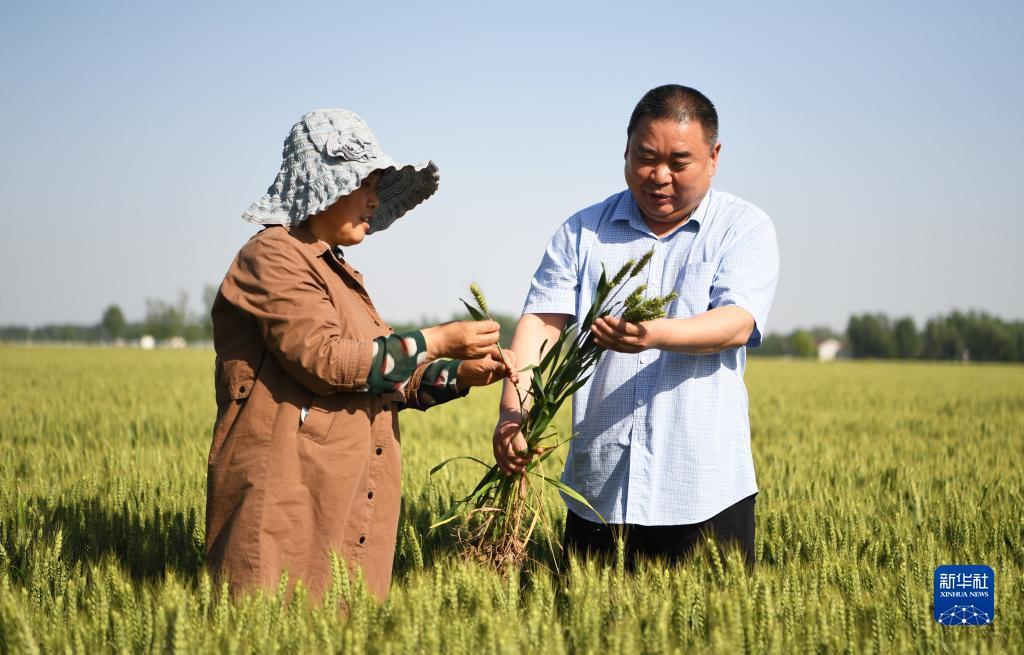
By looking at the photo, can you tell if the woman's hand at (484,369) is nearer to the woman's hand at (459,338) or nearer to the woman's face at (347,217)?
the woman's hand at (459,338)

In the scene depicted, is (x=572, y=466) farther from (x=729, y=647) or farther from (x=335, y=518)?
(x=729, y=647)

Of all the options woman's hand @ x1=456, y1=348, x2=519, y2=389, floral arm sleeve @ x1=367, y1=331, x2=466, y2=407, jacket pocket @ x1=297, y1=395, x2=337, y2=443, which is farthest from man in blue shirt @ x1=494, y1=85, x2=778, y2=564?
jacket pocket @ x1=297, y1=395, x2=337, y2=443

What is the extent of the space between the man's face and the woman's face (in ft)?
2.47

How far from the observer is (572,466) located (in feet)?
9.12

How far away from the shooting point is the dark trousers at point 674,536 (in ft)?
8.61

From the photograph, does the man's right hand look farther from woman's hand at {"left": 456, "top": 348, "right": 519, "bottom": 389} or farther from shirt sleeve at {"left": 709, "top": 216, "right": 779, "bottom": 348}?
shirt sleeve at {"left": 709, "top": 216, "right": 779, "bottom": 348}

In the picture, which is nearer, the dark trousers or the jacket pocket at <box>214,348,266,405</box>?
the jacket pocket at <box>214,348,266,405</box>

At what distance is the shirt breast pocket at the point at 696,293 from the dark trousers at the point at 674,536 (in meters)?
0.61

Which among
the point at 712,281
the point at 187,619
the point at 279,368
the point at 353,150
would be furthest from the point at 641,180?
the point at 187,619

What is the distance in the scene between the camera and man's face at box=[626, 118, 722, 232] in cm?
248

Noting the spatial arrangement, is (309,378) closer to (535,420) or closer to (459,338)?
(459,338)

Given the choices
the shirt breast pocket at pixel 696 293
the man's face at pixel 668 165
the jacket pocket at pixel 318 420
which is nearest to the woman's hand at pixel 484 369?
the jacket pocket at pixel 318 420

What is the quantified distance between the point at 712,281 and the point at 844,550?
114cm

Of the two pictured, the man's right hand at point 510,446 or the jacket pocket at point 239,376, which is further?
the man's right hand at point 510,446
